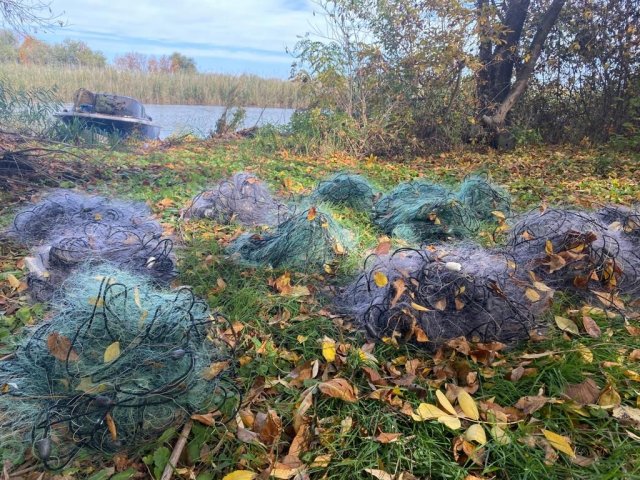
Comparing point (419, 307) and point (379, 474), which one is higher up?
point (419, 307)

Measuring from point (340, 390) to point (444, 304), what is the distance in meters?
0.68

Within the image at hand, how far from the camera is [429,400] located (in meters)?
1.77

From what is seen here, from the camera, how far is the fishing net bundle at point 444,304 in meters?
2.09

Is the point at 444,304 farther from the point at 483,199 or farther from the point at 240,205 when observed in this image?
the point at 240,205

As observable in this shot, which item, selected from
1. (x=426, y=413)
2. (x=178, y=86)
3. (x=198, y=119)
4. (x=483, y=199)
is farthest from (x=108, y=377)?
(x=178, y=86)

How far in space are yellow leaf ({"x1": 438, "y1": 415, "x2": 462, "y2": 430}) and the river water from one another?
8303 mm

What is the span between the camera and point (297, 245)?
9.86 ft

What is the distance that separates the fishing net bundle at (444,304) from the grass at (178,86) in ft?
39.1

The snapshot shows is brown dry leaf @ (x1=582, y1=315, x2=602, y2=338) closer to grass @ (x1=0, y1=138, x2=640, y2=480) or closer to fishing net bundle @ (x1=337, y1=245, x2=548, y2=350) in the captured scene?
grass @ (x1=0, y1=138, x2=640, y2=480)

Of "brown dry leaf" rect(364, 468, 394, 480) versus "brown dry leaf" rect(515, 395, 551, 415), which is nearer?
"brown dry leaf" rect(364, 468, 394, 480)

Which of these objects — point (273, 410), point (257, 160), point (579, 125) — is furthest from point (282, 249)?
point (579, 125)

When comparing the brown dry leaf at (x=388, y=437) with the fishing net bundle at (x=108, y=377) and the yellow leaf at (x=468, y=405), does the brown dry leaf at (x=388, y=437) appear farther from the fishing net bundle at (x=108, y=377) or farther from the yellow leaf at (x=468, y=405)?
the fishing net bundle at (x=108, y=377)

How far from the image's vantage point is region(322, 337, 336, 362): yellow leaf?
2.01 meters

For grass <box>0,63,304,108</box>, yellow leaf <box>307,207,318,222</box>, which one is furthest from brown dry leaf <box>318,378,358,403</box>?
grass <box>0,63,304,108</box>
